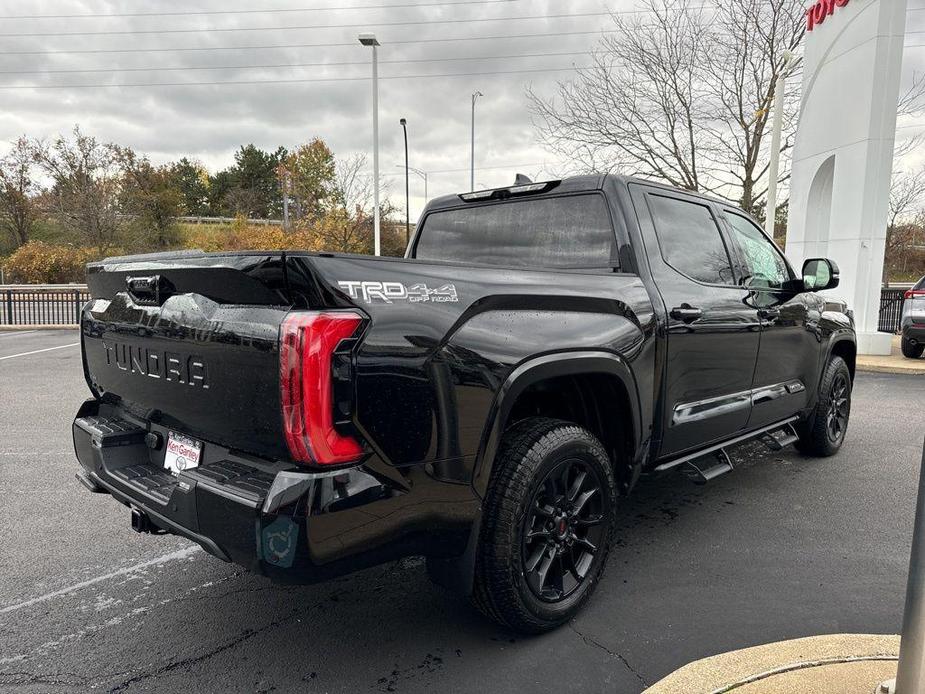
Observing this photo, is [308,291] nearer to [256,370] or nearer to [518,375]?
[256,370]

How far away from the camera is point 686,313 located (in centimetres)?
329

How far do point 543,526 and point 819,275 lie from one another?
117 inches

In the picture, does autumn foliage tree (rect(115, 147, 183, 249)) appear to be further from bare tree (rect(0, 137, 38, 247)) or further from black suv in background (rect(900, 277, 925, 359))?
black suv in background (rect(900, 277, 925, 359))

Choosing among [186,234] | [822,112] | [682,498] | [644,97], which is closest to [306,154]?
[186,234]

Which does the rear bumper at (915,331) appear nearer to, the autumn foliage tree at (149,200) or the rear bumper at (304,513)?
the rear bumper at (304,513)

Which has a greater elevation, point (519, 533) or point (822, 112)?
point (822, 112)

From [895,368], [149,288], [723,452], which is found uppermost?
[149,288]

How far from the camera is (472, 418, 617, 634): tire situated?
2424 millimetres

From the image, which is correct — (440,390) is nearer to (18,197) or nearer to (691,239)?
(691,239)

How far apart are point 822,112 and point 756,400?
36.0ft

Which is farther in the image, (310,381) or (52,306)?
(52,306)

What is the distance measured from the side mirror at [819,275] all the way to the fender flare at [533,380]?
2.19 metres

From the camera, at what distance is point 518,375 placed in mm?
2418

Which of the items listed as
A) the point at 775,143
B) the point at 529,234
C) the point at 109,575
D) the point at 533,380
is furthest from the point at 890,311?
the point at 109,575
